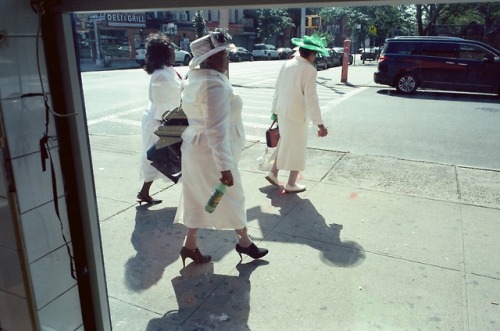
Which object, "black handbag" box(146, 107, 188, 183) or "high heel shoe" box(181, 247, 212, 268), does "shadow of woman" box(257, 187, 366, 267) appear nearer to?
"high heel shoe" box(181, 247, 212, 268)

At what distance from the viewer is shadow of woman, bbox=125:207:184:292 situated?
309 cm

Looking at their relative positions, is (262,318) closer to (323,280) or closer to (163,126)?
(323,280)

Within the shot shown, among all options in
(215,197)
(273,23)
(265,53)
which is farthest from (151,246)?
(265,53)

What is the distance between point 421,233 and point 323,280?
131 centimetres

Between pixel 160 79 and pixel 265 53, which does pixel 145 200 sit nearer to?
pixel 160 79

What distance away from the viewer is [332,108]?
36.0 ft

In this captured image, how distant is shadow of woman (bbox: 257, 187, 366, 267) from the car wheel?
33.6 feet

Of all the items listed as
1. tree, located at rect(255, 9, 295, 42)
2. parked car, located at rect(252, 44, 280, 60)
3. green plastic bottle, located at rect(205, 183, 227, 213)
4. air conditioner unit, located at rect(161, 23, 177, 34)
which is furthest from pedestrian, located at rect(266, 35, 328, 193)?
parked car, located at rect(252, 44, 280, 60)

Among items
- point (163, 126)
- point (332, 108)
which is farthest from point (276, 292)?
point (332, 108)

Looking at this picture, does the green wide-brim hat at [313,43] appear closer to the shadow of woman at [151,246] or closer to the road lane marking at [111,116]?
the shadow of woman at [151,246]

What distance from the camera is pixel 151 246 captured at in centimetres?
354

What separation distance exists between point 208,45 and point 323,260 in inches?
74.8

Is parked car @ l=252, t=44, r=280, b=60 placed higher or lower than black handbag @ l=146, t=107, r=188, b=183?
higher

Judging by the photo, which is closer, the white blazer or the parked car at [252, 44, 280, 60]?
the white blazer
